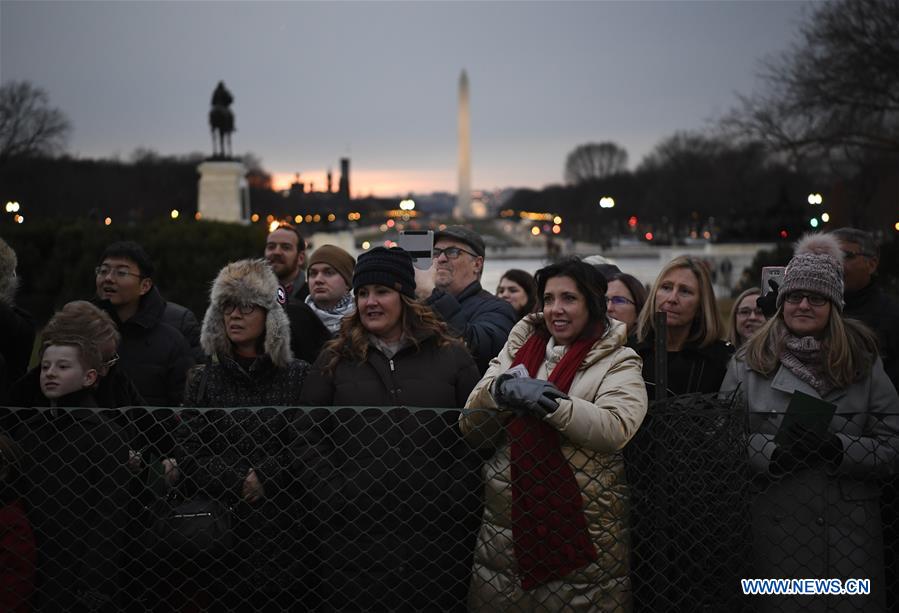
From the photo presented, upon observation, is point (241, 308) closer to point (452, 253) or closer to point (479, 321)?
point (479, 321)

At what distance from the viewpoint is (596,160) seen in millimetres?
130000

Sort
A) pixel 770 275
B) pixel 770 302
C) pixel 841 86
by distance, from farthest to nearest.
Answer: pixel 841 86 → pixel 770 275 → pixel 770 302

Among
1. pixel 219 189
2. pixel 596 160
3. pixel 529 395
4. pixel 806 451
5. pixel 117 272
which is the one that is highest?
pixel 596 160

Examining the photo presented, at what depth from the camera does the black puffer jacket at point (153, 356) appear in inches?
213

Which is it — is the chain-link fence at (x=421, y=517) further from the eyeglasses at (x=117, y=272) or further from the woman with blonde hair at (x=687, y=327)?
the eyeglasses at (x=117, y=272)

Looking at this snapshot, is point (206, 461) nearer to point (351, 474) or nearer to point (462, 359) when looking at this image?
point (351, 474)

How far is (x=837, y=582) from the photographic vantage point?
374 centimetres

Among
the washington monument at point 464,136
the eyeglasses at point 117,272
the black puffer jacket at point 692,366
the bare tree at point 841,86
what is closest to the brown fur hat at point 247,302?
the eyeglasses at point 117,272

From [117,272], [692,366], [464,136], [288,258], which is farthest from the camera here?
[464,136]

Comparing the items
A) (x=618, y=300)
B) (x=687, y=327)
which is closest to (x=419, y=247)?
(x=618, y=300)

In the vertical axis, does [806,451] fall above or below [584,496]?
above

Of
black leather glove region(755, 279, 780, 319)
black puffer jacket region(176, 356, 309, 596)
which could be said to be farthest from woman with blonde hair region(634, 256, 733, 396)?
black puffer jacket region(176, 356, 309, 596)

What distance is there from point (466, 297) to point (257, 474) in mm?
2335

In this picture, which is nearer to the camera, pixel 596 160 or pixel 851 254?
pixel 851 254
